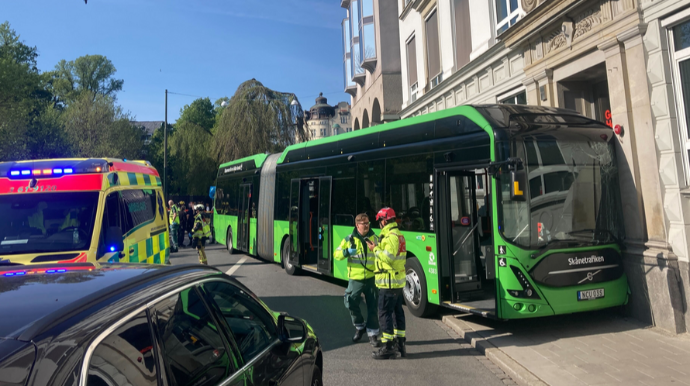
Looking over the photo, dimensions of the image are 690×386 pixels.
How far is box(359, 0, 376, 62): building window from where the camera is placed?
27578mm

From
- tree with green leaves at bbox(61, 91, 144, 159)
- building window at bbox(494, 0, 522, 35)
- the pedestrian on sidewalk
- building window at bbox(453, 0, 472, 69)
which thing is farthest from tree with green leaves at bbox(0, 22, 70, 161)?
building window at bbox(494, 0, 522, 35)

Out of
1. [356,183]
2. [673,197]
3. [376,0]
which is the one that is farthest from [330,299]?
[376,0]

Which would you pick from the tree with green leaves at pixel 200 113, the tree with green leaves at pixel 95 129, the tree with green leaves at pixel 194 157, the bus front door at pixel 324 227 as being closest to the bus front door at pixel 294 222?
the bus front door at pixel 324 227

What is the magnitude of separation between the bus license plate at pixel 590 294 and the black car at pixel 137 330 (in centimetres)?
475

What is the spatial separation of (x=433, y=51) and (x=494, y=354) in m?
14.5

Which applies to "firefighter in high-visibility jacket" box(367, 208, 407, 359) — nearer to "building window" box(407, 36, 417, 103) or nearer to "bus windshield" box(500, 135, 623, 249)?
"bus windshield" box(500, 135, 623, 249)

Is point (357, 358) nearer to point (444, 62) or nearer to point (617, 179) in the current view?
point (617, 179)

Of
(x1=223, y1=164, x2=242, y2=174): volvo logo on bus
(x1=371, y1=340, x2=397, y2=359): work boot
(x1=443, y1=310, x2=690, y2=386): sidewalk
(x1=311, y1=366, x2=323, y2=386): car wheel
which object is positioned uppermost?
(x1=223, y1=164, x2=242, y2=174): volvo logo on bus

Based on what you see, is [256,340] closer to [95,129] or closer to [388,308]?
[388,308]

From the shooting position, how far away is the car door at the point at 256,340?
8.64 ft

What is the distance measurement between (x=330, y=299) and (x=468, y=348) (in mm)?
3558

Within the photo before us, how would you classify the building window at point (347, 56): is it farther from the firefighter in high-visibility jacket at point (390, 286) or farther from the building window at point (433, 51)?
the firefighter in high-visibility jacket at point (390, 286)

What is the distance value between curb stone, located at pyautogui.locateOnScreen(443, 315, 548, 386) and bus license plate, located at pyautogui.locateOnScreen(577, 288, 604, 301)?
141 centimetres

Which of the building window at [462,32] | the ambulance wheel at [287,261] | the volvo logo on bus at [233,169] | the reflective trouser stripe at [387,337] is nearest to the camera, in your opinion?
the reflective trouser stripe at [387,337]
